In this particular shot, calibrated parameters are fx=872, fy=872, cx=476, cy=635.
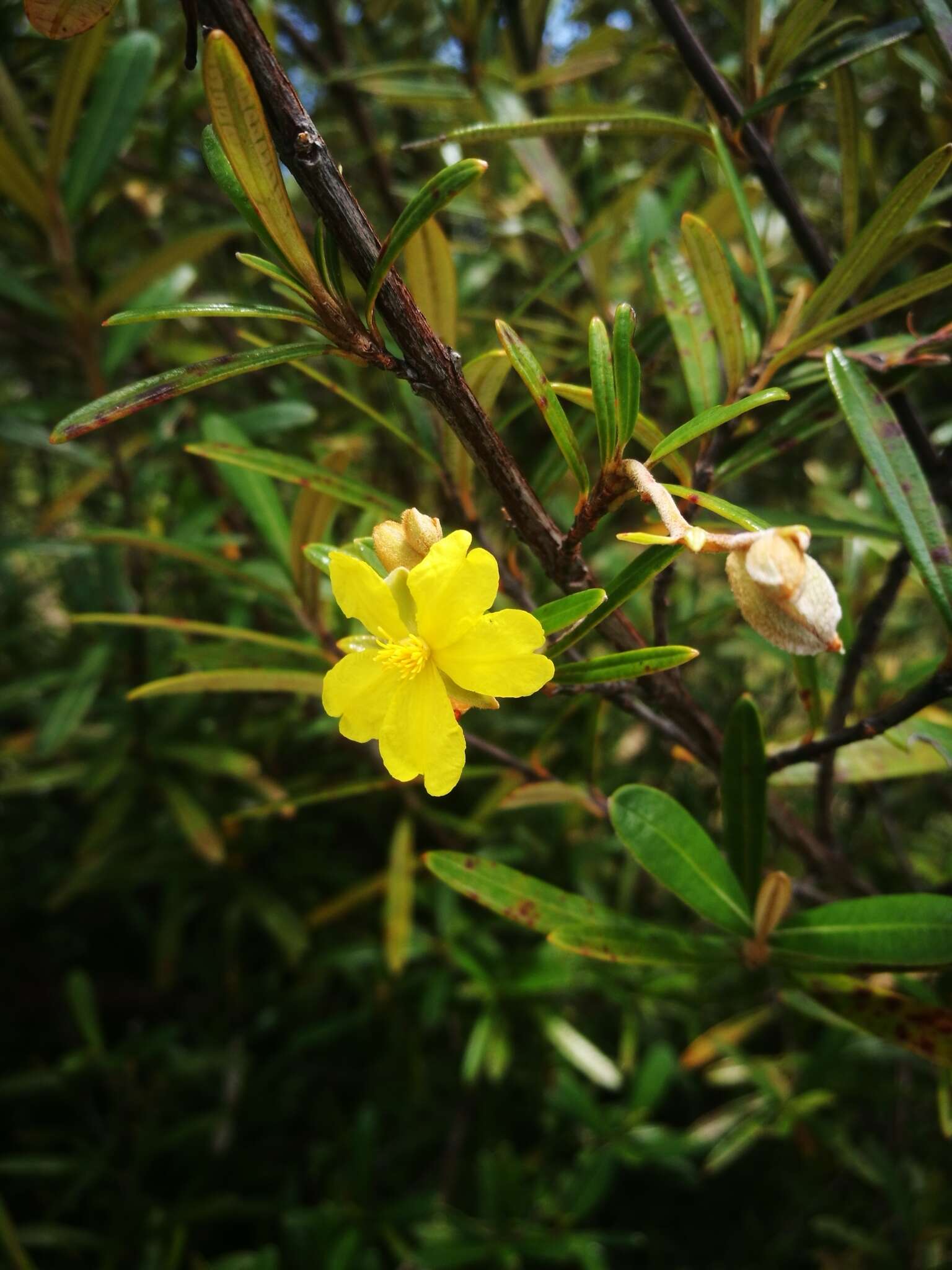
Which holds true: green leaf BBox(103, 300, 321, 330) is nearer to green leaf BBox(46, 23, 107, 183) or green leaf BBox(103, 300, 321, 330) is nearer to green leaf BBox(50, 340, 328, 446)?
green leaf BBox(50, 340, 328, 446)

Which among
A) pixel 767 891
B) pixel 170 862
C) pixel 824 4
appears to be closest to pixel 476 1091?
pixel 170 862

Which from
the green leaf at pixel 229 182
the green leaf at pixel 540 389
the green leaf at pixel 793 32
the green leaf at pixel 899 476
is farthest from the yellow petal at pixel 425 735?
the green leaf at pixel 793 32

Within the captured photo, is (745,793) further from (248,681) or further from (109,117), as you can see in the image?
(109,117)

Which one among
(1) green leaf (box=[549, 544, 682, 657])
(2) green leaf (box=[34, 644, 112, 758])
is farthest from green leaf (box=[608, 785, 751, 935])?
(2) green leaf (box=[34, 644, 112, 758])

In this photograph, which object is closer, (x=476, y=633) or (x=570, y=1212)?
(x=476, y=633)

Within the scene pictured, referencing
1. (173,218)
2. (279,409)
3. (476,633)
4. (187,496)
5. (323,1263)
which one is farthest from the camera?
(173,218)

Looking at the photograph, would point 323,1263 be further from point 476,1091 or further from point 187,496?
point 187,496
